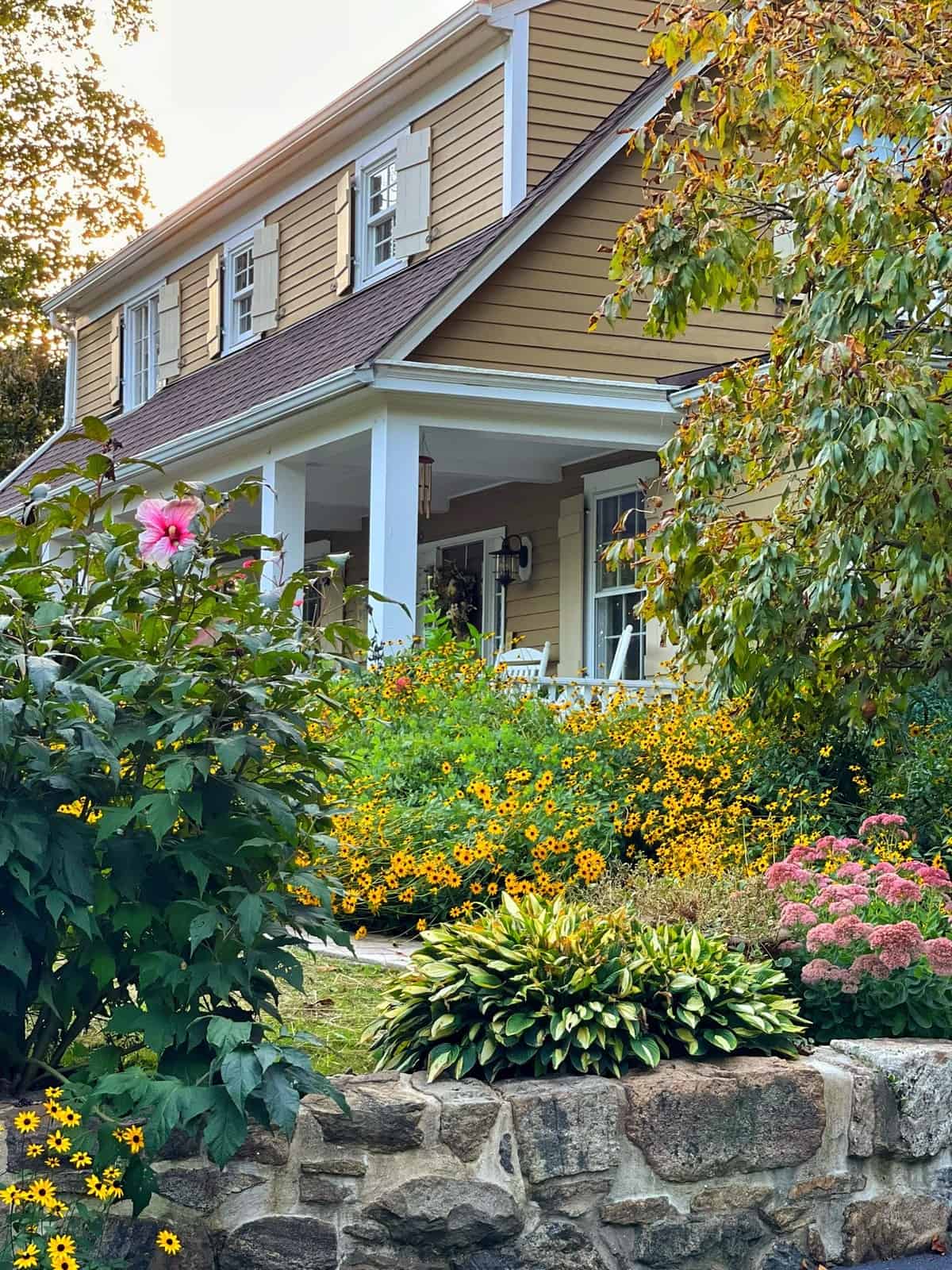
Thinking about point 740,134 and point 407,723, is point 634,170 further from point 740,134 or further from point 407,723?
point 407,723

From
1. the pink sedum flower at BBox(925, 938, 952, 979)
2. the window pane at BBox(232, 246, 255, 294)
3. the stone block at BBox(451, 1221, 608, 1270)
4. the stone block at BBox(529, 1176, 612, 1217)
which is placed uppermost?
the window pane at BBox(232, 246, 255, 294)

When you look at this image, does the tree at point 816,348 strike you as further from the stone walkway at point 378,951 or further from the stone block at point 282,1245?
the stone block at point 282,1245

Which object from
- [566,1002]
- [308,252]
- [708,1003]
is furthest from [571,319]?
[566,1002]

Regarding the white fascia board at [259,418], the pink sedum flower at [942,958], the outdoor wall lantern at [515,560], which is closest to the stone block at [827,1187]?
the pink sedum flower at [942,958]

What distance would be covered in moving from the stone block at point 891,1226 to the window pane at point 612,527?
8.05 meters

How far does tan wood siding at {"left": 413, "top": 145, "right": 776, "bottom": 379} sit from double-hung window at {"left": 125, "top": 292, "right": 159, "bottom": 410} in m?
7.91

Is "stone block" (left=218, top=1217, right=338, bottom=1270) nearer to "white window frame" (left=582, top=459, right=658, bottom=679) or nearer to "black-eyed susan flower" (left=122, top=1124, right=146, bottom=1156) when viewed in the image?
"black-eyed susan flower" (left=122, top=1124, right=146, bottom=1156)

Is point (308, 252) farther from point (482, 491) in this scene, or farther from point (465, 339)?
point (465, 339)

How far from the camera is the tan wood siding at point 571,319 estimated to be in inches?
428

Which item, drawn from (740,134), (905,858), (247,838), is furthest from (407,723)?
(247,838)

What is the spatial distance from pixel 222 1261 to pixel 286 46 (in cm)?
1832

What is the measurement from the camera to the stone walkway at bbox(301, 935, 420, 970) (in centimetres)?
546

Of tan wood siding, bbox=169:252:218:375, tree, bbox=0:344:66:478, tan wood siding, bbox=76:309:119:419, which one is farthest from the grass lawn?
tree, bbox=0:344:66:478

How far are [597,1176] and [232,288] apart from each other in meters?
13.6
